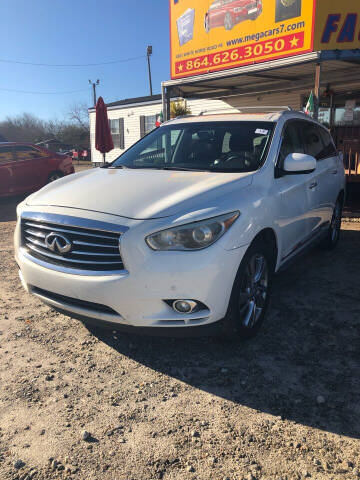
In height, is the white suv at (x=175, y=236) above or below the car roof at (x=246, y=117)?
below

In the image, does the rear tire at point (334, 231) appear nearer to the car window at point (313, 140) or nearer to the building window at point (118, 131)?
the car window at point (313, 140)

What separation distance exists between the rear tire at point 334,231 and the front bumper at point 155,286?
3.39m

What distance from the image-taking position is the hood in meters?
2.83

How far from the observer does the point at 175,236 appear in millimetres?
2660

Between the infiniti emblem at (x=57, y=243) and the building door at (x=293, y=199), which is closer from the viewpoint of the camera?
the infiniti emblem at (x=57, y=243)

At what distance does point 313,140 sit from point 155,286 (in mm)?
3248

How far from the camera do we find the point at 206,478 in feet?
6.67

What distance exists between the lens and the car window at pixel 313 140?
15.3ft

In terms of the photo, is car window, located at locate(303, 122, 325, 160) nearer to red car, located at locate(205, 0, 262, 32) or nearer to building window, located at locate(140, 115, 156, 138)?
red car, located at locate(205, 0, 262, 32)

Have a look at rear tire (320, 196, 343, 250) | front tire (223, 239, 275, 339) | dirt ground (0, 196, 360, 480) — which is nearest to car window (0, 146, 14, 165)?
dirt ground (0, 196, 360, 480)

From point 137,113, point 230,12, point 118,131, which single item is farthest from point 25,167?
point 118,131

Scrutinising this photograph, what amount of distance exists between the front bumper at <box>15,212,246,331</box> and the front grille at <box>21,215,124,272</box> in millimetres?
75

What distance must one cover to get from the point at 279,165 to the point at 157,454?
8.53 ft

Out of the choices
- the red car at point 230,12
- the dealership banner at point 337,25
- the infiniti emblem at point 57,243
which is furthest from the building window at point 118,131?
the infiniti emblem at point 57,243
